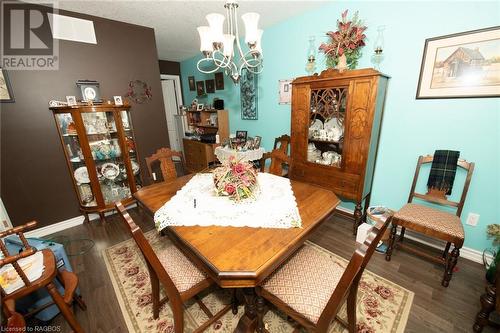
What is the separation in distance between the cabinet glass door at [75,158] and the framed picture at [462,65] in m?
3.73

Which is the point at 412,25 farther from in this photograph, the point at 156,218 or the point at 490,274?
the point at 156,218

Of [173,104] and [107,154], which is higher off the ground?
[173,104]

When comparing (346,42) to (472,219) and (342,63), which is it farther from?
(472,219)

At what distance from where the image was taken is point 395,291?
1584 mm

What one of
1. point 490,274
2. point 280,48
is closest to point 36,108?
point 280,48

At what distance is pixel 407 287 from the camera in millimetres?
1616

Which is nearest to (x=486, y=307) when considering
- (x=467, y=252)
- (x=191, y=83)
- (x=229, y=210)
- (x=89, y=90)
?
(x=467, y=252)

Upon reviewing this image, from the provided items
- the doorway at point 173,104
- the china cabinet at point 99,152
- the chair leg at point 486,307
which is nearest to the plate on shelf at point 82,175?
the china cabinet at point 99,152

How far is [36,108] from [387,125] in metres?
3.91

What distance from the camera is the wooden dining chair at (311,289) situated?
2.83 feet

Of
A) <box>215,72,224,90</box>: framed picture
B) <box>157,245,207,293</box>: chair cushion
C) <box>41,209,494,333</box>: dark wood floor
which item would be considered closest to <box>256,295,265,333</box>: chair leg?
<box>157,245,207,293</box>: chair cushion

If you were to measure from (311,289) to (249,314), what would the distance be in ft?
1.24

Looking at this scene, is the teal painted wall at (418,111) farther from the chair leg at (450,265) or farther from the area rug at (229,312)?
the area rug at (229,312)

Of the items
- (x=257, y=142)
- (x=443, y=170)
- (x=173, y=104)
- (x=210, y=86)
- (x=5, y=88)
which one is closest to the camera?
(x=443, y=170)
